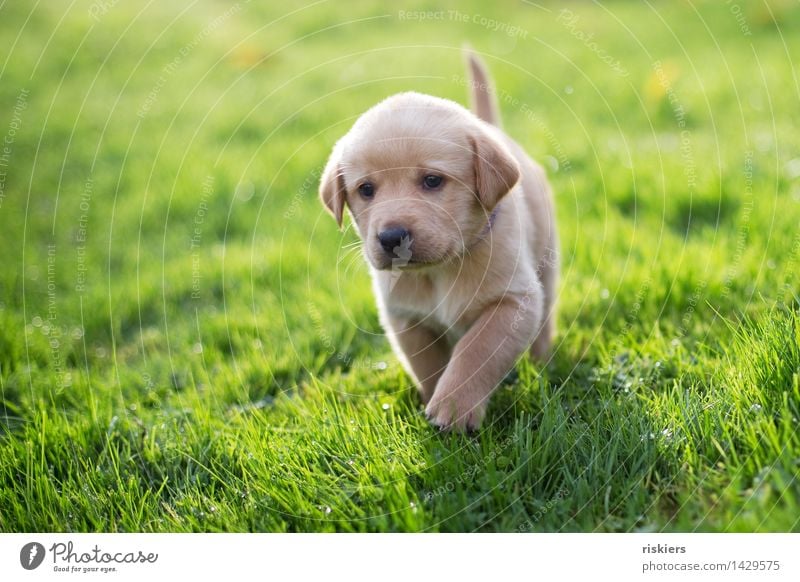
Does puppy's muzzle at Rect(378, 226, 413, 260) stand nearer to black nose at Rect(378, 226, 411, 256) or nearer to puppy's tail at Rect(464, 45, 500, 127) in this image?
black nose at Rect(378, 226, 411, 256)

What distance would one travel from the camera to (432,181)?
2967mm

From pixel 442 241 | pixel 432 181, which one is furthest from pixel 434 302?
pixel 432 181

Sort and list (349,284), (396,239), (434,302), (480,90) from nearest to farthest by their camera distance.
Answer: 1. (396,239)
2. (434,302)
3. (480,90)
4. (349,284)

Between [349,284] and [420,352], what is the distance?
138 centimetres

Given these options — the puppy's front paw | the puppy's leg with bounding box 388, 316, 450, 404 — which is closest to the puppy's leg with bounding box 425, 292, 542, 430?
the puppy's front paw

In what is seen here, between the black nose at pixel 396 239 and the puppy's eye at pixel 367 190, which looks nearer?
the black nose at pixel 396 239

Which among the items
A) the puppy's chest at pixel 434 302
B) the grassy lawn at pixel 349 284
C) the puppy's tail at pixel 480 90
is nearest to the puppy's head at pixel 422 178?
the puppy's chest at pixel 434 302

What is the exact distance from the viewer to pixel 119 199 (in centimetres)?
640

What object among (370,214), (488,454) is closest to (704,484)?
(488,454)

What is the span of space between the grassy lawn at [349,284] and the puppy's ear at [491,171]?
30.2 inches

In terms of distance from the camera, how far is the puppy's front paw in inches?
111

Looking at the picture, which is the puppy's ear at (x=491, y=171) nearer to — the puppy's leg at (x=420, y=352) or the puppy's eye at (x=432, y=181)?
the puppy's eye at (x=432, y=181)

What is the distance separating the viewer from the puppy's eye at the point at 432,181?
2.96 m

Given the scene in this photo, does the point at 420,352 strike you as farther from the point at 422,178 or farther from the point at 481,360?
the point at 422,178
